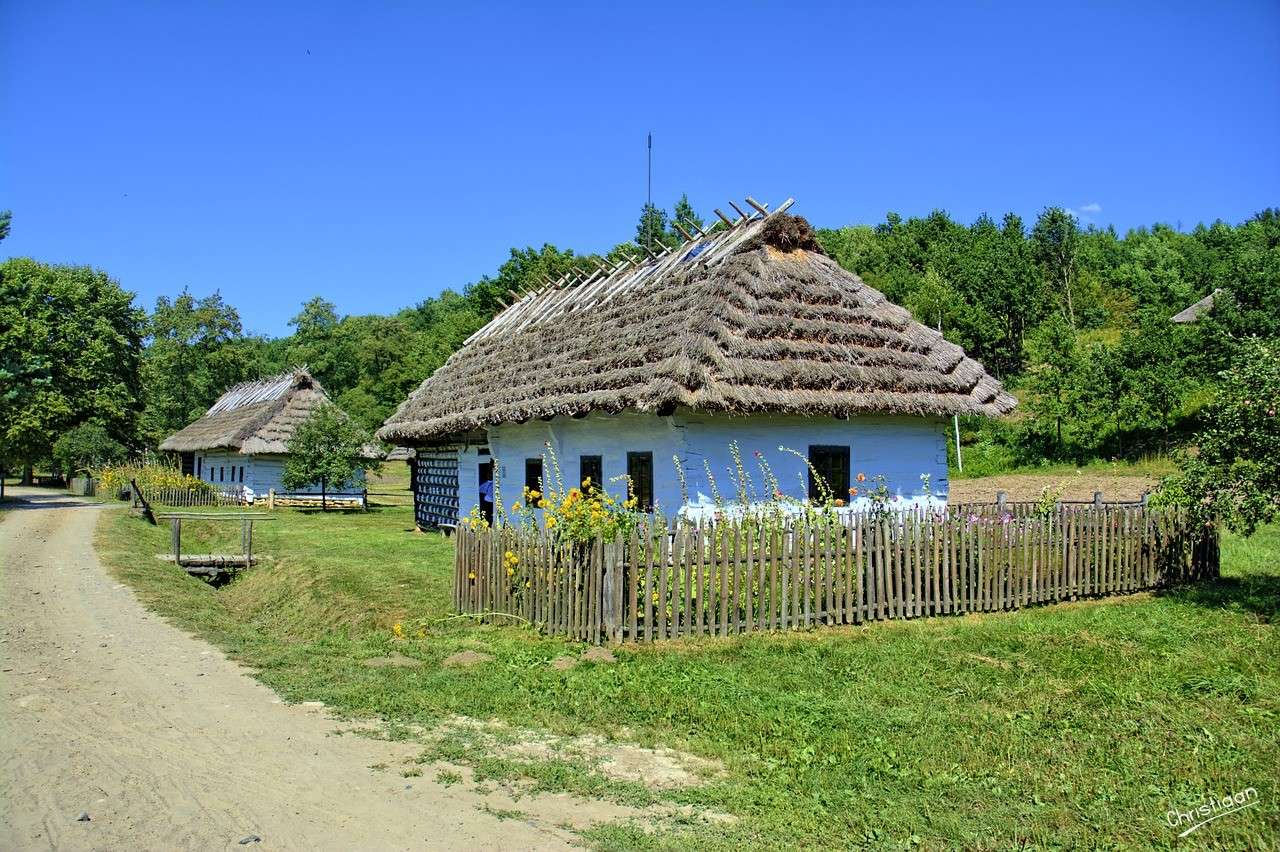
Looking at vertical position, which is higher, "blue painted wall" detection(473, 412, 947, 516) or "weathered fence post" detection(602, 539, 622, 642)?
"blue painted wall" detection(473, 412, 947, 516)

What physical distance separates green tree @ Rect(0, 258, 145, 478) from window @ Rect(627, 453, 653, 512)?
2388 cm

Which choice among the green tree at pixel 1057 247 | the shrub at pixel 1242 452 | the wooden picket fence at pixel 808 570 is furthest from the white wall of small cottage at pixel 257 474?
the green tree at pixel 1057 247

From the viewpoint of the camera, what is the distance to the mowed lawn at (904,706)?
466 centimetres

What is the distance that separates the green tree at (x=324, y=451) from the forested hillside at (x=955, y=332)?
29.8 feet

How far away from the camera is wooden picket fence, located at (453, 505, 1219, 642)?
29.6 ft

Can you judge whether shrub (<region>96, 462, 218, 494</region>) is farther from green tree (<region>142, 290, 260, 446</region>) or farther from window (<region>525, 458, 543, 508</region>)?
window (<region>525, 458, 543, 508</region>)

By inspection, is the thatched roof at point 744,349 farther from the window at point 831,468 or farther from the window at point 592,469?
the window at point 592,469

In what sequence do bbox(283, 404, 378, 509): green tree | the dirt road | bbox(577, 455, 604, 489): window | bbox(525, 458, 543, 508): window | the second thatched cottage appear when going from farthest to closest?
bbox(283, 404, 378, 509): green tree, bbox(525, 458, 543, 508): window, bbox(577, 455, 604, 489): window, the second thatched cottage, the dirt road

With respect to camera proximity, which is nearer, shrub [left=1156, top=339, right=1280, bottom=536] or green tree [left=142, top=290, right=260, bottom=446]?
shrub [left=1156, top=339, right=1280, bottom=536]

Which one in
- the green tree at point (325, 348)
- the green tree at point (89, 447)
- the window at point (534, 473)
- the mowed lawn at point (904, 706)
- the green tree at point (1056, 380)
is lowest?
the mowed lawn at point (904, 706)

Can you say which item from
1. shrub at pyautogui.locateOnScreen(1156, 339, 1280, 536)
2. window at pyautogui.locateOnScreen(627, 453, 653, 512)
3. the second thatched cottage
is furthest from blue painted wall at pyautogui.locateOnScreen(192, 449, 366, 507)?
shrub at pyautogui.locateOnScreen(1156, 339, 1280, 536)

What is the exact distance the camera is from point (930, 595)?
33.9ft

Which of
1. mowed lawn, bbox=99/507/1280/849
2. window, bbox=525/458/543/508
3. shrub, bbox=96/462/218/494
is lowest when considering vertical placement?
mowed lawn, bbox=99/507/1280/849

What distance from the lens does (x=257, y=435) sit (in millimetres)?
35750
